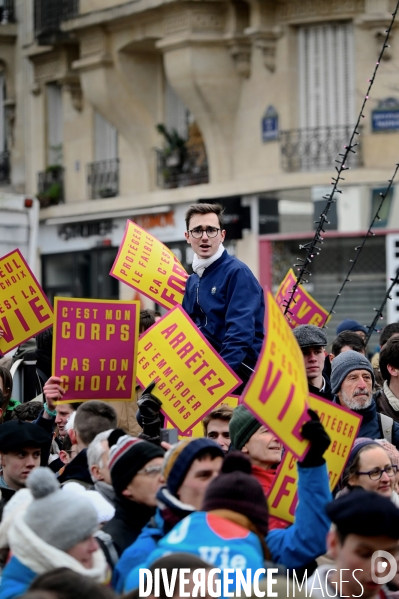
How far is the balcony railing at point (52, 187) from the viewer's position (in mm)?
28703

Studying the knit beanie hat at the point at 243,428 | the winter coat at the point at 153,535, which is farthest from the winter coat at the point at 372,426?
the winter coat at the point at 153,535

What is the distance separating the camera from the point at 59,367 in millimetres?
6930

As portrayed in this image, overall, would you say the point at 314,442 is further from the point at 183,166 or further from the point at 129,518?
the point at 183,166

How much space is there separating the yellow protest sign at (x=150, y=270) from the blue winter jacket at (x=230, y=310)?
88 centimetres

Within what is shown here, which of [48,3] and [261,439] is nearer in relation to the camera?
[261,439]

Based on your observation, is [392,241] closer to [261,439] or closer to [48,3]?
[48,3]

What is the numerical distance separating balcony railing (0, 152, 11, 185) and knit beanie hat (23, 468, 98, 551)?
26370mm

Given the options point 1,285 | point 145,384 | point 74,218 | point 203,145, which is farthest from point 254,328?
point 74,218

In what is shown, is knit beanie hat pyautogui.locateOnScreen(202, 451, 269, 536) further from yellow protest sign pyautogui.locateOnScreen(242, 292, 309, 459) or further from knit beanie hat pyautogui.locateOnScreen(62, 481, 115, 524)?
knit beanie hat pyautogui.locateOnScreen(62, 481, 115, 524)

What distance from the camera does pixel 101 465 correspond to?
A: 17.7 feet

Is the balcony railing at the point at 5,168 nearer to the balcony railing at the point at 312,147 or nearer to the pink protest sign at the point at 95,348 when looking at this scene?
the balcony railing at the point at 312,147

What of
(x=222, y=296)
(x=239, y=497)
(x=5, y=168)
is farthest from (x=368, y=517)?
(x=5, y=168)

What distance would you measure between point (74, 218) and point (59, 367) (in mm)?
21306

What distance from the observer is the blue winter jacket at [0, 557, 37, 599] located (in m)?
4.26
